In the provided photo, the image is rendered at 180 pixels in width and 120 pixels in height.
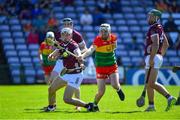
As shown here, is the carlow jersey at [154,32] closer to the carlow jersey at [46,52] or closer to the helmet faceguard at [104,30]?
the helmet faceguard at [104,30]

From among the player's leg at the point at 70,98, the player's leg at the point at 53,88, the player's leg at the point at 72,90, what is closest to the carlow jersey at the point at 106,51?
the player's leg at the point at 72,90

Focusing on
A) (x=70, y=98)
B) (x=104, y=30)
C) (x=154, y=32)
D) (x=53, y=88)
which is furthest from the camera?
(x=104, y=30)

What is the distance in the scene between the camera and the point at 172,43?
40.0 m

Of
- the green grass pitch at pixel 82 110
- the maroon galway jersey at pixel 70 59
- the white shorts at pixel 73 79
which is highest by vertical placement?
the maroon galway jersey at pixel 70 59

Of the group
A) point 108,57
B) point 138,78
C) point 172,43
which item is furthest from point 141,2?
point 108,57

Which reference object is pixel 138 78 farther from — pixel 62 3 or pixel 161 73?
pixel 62 3

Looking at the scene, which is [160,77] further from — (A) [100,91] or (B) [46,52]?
(A) [100,91]

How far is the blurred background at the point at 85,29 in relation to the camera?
36844mm

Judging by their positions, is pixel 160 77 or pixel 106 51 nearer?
pixel 106 51

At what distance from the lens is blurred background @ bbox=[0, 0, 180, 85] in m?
36.8

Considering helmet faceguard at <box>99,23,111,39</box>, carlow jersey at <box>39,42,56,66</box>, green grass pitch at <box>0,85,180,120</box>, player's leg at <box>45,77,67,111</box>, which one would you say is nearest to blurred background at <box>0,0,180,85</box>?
green grass pitch at <box>0,85,180,120</box>

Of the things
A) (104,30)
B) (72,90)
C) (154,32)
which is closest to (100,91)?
(72,90)

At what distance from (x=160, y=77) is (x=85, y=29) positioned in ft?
19.8

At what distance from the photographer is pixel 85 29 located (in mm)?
39625
